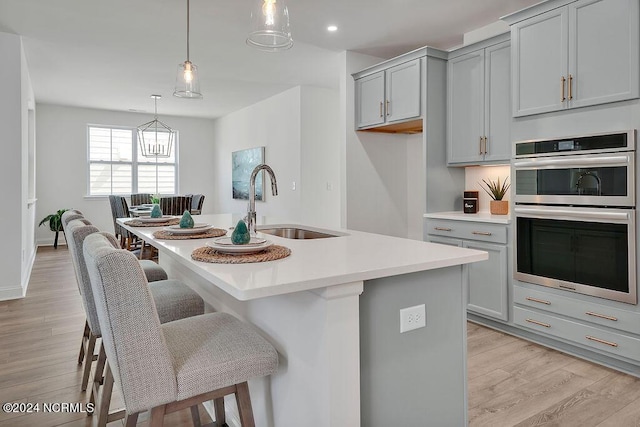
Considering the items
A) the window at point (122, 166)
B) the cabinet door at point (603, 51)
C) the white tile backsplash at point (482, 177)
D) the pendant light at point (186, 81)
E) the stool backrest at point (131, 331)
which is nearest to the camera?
the stool backrest at point (131, 331)

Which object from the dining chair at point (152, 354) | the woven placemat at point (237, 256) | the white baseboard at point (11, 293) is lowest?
the white baseboard at point (11, 293)

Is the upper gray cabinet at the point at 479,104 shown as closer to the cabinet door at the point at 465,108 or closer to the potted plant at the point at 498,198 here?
the cabinet door at the point at 465,108

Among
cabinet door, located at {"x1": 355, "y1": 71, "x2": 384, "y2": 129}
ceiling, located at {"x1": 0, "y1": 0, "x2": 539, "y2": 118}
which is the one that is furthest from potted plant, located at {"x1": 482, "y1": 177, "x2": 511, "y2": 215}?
ceiling, located at {"x1": 0, "y1": 0, "x2": 539, "y2": 118}

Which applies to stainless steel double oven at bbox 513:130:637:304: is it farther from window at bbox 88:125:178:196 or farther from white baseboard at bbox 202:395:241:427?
window at bbox 88:125:178:196

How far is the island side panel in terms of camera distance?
1.43 meters

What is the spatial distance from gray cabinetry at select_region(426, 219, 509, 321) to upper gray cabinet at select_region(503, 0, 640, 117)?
920 mm

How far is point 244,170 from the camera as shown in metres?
7.78

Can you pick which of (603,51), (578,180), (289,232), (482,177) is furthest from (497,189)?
(289,232)

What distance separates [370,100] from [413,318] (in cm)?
332

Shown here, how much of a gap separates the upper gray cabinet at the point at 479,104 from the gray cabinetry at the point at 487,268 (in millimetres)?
609

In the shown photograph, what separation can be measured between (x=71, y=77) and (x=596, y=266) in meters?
6.31

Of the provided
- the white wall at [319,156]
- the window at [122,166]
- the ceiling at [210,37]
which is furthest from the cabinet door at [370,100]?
the window at [122,166]

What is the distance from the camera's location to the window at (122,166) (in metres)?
8.05

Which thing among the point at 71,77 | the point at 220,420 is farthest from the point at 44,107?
the point at 220,420
